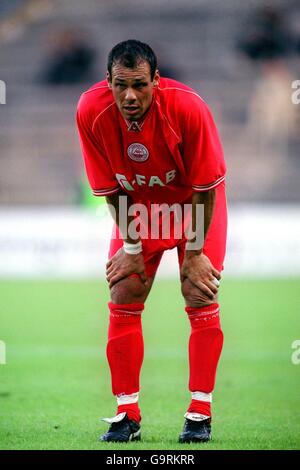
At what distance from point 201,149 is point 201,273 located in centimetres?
69

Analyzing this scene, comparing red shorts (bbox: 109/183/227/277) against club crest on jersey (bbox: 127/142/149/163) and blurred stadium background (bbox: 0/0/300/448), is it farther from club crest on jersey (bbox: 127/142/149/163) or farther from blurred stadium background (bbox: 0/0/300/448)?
blurred stadium background (bbox: 0/0/300/448)

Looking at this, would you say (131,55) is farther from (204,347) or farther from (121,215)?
(204,347)

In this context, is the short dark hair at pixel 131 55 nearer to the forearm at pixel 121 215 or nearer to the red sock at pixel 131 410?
the forearm at pixel 121 215

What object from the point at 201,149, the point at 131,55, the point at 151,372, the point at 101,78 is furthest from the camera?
the point at 101,78

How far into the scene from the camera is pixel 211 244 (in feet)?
18.0

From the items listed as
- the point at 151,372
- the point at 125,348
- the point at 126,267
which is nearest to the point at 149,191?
the point at 126,267

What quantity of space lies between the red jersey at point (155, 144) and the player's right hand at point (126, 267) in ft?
1.24

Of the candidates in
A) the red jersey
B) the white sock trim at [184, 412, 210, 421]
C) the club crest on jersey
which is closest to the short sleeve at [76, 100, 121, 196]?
the red jersey

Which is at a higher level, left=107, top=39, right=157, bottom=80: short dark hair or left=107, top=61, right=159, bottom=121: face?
left=107, top=39, right=157, bottom=80: short dark hair

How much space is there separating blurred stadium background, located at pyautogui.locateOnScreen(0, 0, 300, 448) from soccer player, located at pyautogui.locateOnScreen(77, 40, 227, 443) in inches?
410

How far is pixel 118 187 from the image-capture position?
5.54 m

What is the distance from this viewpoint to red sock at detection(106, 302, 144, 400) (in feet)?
17.9

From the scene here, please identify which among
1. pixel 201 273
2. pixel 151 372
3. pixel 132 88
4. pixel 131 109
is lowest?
pixel 151 372
